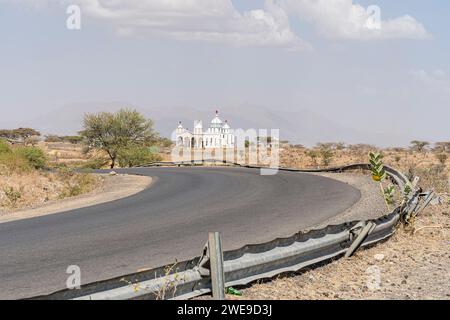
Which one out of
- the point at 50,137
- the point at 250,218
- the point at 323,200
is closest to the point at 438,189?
the point at 323,200

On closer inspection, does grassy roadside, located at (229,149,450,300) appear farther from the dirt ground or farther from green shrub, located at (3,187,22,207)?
green shrub, located at (3,187,22,207)

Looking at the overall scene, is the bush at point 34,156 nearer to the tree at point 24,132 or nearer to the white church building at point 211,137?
the white church building at point 211,137

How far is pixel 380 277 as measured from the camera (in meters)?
7.45

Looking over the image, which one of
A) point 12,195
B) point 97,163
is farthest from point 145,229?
point 97,163

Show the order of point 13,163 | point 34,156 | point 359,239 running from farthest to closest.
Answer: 1. point 34,156
2. point 13,163
3. point 359,239

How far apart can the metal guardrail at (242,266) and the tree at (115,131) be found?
207 feet

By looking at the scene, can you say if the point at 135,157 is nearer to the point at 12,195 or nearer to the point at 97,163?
the point at 97,163

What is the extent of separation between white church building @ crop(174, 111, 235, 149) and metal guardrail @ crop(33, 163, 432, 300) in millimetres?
110877

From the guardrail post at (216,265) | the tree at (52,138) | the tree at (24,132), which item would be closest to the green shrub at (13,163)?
the guardrail post at (216,265)

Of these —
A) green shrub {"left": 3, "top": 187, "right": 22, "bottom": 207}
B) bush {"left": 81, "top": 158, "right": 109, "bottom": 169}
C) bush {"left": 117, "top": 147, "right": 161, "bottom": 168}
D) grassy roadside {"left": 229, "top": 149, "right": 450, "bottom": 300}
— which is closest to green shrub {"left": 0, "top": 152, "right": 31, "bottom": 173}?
green shrub {"left": 3, "top": 187, "right": 22, "bottom": 207}

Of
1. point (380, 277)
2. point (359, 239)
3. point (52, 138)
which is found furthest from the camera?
point (52, 138)

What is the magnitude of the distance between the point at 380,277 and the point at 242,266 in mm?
2184

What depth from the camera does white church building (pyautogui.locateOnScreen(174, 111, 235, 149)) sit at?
121 metres
